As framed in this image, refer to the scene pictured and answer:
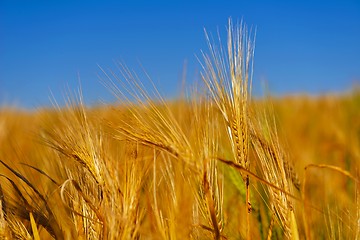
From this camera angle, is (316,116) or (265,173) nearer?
(265,173)

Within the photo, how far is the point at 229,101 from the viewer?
1.08 meters

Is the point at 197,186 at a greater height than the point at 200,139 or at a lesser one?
lesser

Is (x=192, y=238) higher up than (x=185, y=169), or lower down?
lower down

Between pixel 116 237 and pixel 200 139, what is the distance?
0.26m

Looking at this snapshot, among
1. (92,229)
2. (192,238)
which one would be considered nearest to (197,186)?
(192,238)

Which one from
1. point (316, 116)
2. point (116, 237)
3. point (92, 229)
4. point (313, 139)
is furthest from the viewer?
point (316, 116)

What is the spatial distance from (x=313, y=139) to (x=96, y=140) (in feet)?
8.67

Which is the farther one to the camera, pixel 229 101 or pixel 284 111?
pixel 284 111

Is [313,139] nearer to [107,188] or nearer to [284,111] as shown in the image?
[284,111]

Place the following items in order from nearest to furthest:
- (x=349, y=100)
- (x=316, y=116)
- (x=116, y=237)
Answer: (x=116, y=237), (x=349, y=100), (x=316, y=116)

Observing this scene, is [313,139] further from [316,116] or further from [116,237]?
[116,237]

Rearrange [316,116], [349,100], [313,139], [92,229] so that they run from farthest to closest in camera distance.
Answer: [316,116] → [349,100] → [313,139] → [92,229]

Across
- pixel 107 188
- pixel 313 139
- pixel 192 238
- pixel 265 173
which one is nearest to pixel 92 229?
pixel 107 188

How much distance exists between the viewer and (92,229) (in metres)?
1.03
